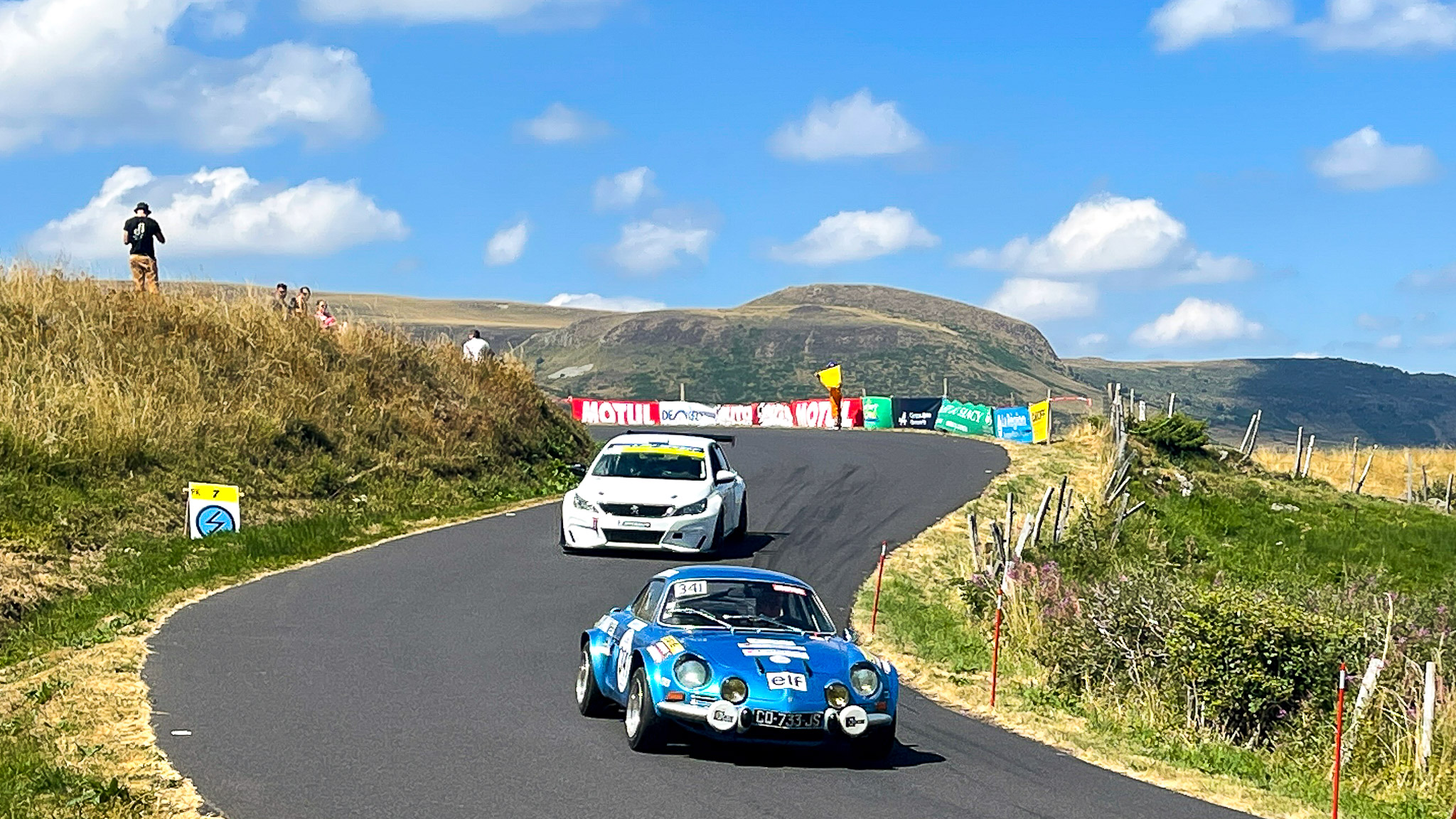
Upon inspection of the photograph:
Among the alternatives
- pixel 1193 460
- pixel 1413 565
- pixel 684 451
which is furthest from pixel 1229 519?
pixel 684 451

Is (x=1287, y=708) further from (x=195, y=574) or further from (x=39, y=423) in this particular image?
(x=39, y=423)

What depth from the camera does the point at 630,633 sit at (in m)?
11.5

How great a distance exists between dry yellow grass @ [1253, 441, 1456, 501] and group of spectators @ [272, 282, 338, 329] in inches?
1452

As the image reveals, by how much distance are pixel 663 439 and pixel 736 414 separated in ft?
136

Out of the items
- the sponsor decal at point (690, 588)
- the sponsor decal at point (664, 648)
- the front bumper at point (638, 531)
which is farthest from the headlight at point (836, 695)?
the front bumper at point (638, 531)

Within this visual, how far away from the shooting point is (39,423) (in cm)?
2312

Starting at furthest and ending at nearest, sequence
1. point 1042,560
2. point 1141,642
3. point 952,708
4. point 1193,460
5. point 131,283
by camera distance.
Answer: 1. point 1193,460
2. point 131,283
3. point 1042,560
4. point 1141,642
5. point 952,708

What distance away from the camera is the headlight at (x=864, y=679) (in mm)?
10703

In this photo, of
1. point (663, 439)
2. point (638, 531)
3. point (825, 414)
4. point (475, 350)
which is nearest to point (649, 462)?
point (663, 439)

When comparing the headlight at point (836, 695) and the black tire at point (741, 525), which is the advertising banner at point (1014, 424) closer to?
the black tire at point (741, 525)

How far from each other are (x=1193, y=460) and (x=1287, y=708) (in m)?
32.9

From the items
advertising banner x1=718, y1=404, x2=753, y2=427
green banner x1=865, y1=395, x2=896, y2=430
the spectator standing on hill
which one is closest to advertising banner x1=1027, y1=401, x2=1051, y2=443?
green banner x1=865, y1=395, x2=896, y2=430

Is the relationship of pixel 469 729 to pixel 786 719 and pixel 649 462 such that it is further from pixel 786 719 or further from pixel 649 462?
pixel 649 462

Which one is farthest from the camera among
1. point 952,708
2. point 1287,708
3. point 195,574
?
point 195,574
